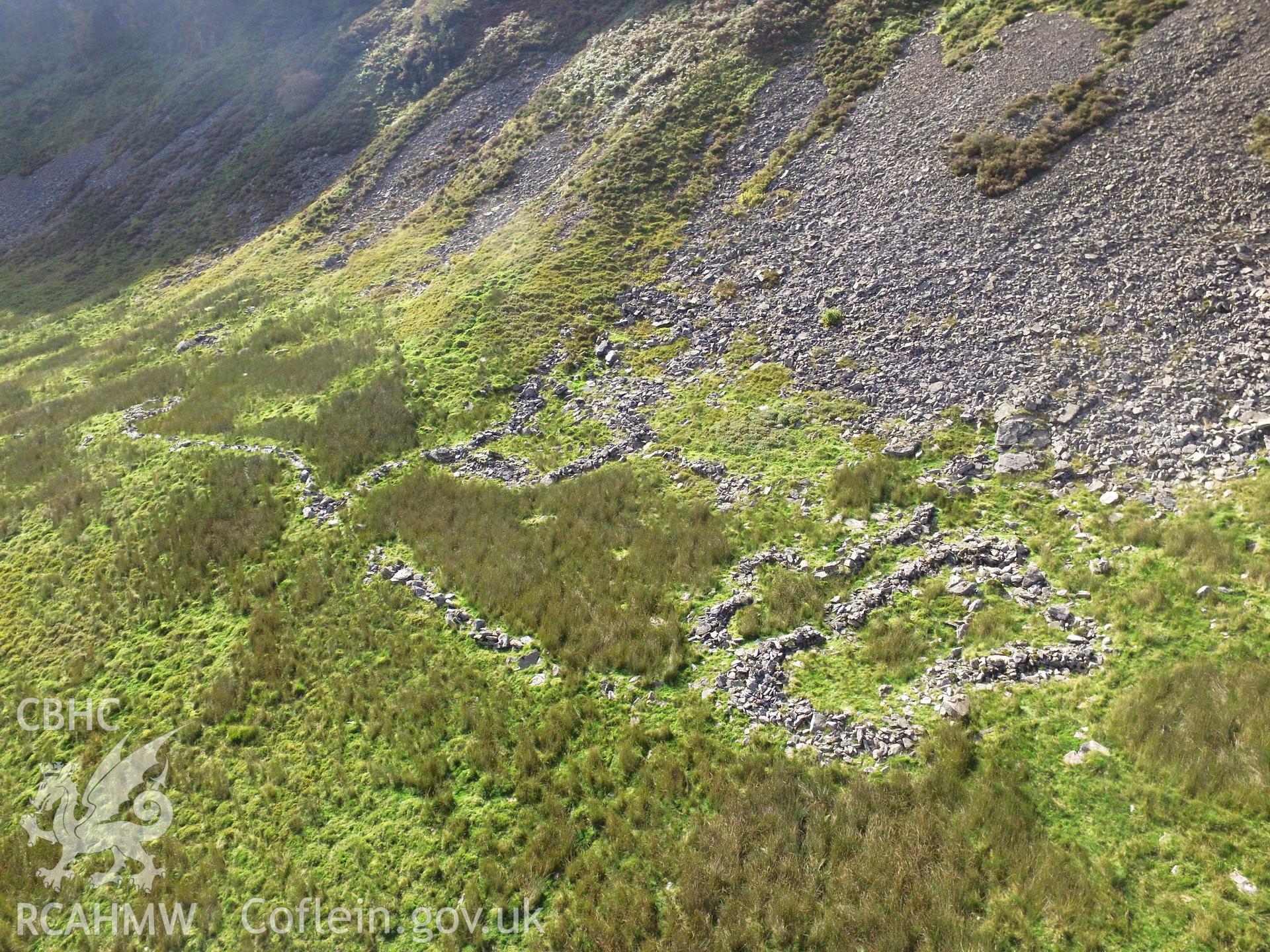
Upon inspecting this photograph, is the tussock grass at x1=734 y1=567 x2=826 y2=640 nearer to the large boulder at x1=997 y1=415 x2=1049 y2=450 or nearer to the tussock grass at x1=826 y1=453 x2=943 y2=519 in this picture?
the tussock grass at x1=826 y1=453 x2=943 y2=519

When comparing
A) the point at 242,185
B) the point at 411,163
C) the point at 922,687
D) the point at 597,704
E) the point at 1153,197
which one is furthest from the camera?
the point at 242,185

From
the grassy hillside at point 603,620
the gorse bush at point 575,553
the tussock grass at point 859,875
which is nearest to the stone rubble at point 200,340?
the grassy hillside at point 603,620

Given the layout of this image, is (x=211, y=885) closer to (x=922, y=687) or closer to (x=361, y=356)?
(x=922, y=687)

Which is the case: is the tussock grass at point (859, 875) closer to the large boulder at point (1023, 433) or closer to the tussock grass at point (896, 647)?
the tussock grass at point (896, 647)

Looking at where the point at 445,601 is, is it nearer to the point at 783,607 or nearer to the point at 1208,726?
the point at 783,607

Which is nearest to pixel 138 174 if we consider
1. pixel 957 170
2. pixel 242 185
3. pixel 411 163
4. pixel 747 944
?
pixel 242 185

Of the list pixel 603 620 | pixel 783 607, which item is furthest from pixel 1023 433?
pixel 603 620
